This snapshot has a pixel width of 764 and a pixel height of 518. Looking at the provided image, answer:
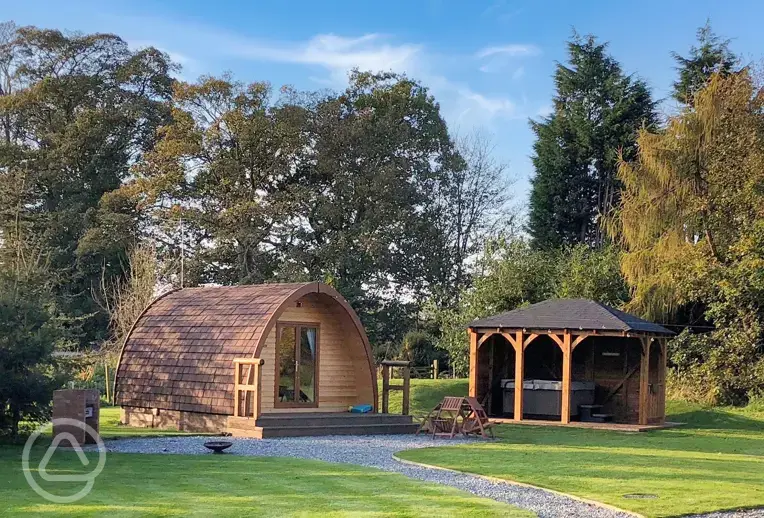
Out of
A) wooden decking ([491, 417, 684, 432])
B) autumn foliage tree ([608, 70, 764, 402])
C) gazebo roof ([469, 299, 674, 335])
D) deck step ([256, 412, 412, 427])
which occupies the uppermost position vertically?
autumn foliage tree ([608, 70, 764, 402])

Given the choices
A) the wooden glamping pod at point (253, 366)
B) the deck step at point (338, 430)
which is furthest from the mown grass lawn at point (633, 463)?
the wooden glamping pod at point (253, 366)

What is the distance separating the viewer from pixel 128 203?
3612cm

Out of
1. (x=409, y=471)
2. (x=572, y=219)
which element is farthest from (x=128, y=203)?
(x=409, y=471)

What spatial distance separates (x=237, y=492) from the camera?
9000mm

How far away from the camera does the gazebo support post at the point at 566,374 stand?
20000 millimetres

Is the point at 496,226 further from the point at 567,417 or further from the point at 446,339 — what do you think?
the point at 567,417

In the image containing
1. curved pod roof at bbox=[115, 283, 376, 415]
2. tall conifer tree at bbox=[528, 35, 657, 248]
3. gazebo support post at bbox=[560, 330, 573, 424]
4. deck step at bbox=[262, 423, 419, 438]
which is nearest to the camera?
deck step at bbox=[262, 423, 419, 438]

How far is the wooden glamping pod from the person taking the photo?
16766 millimetres

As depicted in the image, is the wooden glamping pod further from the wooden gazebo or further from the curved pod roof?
the wooden gazebo

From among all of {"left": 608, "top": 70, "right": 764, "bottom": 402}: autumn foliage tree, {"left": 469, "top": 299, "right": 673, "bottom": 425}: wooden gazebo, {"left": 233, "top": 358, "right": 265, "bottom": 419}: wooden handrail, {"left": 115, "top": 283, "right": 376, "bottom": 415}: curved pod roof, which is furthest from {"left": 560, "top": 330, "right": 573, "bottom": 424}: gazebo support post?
{"left": 233, "top": 358, "right": 265, "bottom": 419}: wooden handrail

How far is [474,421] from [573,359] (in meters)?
7.23

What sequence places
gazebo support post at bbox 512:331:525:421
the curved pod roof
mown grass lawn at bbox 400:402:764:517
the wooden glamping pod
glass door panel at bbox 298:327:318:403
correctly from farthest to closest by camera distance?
1. gazebo support post at bbox 512:331:525:421
2. glass door panel at bbox 298:327:318:403
3. the curved pod roof
4. the wooden glamping pod
5. mown grass lawn at bbox 400:402:764:517

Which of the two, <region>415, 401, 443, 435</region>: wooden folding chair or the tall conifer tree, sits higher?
the tall conifer tree

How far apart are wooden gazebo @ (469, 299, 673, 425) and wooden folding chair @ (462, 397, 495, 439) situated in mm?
3942
